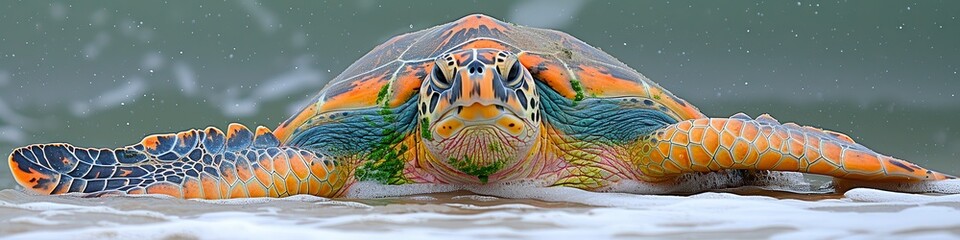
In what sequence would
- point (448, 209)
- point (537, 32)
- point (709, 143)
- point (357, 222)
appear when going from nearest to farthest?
point (357, 222), point (448, 209), point (709, 143), point (537, 32)

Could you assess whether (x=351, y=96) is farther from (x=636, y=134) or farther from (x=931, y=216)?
(x=931, y=216)

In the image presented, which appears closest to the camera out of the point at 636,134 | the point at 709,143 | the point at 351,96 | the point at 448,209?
the point at 448,209

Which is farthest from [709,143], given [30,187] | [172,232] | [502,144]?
[30,187]

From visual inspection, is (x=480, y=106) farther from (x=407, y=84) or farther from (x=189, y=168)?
(x=189, y=168)

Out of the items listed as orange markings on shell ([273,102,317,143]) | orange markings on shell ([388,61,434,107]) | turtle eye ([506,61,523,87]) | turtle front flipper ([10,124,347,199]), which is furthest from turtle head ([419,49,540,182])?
orange markings on shell ([273,102,317,143])

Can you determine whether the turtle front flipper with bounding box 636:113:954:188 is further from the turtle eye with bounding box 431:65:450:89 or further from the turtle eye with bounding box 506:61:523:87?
the turtle eye with bounding box 431:65:450:89

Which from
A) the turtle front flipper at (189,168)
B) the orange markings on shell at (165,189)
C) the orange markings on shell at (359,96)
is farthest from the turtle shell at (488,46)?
the orange markings on shell at (165,189)
